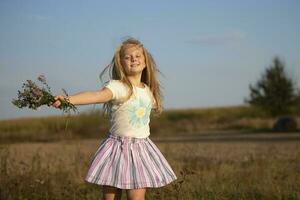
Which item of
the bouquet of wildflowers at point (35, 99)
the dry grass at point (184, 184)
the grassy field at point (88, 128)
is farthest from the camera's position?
the grassy field at point (88, 128)

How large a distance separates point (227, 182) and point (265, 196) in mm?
886

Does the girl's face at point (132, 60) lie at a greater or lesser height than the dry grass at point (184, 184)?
greater

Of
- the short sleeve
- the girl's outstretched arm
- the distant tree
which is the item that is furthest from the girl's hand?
the distant tree

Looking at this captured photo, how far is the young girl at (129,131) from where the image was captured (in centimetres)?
500

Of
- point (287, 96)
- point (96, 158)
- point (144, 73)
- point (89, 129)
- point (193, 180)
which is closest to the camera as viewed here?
point (96, 158)

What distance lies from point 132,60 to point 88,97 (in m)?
0.69

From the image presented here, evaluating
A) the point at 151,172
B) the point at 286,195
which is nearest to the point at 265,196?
the point at 286,195

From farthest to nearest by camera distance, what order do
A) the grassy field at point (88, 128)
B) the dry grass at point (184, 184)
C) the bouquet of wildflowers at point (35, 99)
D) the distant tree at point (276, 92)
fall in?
the distant tree at point (276, 92) < the grassy field at point (88, 128) < the dry grass at point (184, 184) < the bouquet of wildflowers at point (35, 99)

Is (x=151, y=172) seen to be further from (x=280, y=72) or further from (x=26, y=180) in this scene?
(x=280, y=72)

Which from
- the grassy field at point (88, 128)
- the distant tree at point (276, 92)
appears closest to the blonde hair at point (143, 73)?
the grassy field at point (88, 128)

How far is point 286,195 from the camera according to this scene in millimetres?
6984

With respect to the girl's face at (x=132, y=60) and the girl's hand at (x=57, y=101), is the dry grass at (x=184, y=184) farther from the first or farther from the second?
the girl's hand at (x=57, y=101)

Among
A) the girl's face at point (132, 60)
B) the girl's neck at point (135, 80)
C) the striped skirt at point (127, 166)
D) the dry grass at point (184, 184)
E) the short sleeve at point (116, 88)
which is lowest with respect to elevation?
the dry grass at point (184, 184)

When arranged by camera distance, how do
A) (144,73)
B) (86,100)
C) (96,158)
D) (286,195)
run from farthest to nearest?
1. (286,195)
2. (144,73)
3. (96,158)
4. (86,100)
